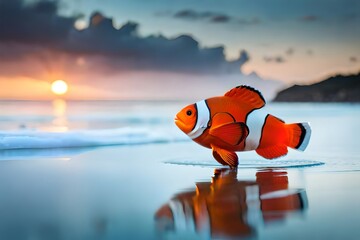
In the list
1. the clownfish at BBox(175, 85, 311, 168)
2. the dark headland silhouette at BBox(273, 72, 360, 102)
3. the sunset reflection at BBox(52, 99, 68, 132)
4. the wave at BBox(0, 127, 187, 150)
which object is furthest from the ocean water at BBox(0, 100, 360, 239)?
the dark headland silhouette at BBox(273, 72, 360, 102)

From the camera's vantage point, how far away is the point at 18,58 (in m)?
12.2

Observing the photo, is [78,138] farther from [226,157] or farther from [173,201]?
[173,201]

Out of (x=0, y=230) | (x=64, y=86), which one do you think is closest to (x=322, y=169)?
(x=0, y=230)

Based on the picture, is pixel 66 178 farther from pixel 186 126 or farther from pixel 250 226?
pixel 250 226

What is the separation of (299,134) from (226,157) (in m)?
0.37

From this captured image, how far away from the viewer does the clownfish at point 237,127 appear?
266 cm

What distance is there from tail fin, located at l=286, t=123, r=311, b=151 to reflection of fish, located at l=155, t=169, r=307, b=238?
15.6 inches

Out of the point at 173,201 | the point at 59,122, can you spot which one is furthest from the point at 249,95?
the point at 59,122

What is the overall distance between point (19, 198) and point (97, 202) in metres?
0.29

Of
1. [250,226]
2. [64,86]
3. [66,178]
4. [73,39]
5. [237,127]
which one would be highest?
[73,39]

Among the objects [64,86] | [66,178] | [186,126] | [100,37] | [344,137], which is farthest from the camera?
[64,86]

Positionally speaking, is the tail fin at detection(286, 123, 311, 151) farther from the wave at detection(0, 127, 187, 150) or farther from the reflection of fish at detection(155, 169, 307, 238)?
the wave at detection(0, 127, 187, 150)

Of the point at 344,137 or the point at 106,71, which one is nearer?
the point at 344,137

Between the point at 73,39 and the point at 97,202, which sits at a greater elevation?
the point at 73,39
